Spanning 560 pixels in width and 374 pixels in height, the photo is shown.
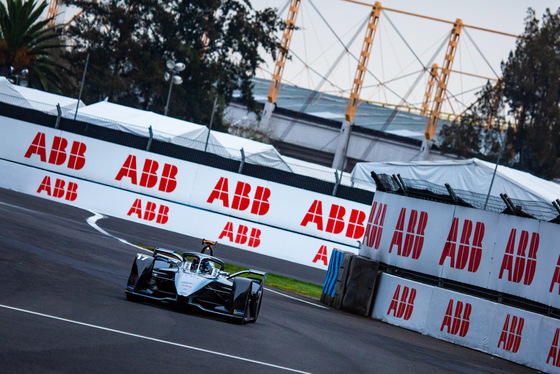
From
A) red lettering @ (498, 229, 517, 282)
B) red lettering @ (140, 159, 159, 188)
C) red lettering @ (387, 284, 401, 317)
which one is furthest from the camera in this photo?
red lettering @ (140, 159, 159, 188)

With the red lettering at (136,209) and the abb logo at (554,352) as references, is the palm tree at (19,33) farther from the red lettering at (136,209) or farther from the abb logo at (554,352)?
the abb logo at (554,352)

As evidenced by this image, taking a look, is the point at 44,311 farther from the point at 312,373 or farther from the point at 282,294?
the point at 282,294

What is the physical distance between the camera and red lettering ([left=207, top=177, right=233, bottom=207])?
102ft

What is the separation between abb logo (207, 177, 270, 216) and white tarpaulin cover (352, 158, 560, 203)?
3.49m

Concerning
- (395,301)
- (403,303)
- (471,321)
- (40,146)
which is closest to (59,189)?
(40,146)

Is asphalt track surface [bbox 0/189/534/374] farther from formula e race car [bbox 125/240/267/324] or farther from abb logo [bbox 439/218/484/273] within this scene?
abb logo [bbox 439/218/484/273]

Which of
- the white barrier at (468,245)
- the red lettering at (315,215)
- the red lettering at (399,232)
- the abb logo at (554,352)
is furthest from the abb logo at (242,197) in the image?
the abb logo at (554,352)

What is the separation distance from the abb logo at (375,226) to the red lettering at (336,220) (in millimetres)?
9752

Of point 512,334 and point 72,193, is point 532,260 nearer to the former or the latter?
point 512,334

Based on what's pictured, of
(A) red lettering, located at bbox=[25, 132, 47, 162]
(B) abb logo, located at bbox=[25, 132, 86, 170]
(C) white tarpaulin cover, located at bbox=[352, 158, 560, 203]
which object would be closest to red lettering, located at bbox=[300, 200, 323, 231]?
(C) white tarpaulin cover, located at bbox=[352, 158, 560, 203]

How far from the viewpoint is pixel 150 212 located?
31.3 metres

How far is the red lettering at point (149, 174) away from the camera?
31594 millimetres

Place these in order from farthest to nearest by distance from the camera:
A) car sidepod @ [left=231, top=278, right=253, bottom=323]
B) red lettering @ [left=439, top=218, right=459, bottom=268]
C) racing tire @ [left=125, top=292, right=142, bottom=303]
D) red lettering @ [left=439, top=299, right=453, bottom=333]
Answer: red lettering @ [left=439, top=218, right=459, bottom=268], red lettering @ [left=439, top=299, right=453, bottom=333], car sidepod @ [left=231, top=278, right=253, bottom=323], racing tire @ [left=125, top=292, right=142, bottom=303]

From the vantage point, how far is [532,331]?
15516 millimetres
